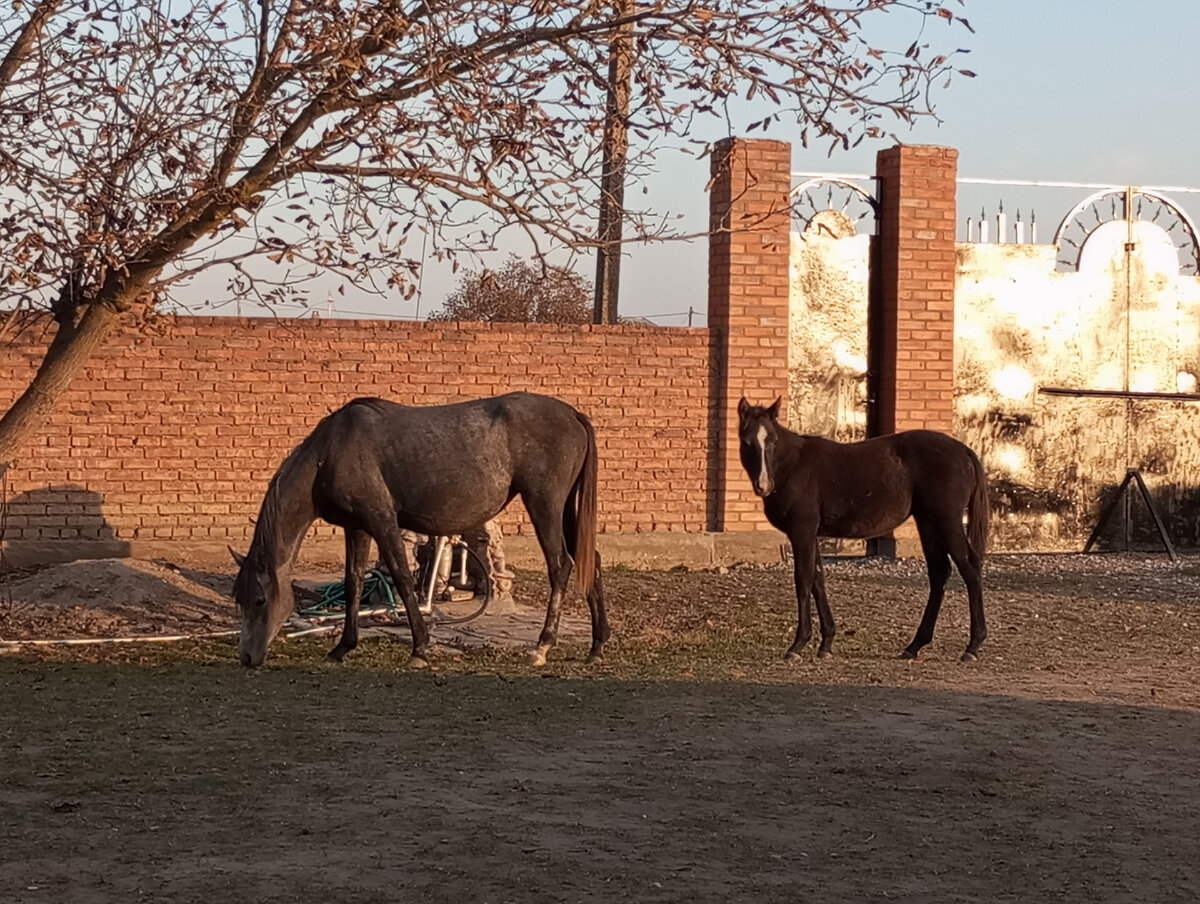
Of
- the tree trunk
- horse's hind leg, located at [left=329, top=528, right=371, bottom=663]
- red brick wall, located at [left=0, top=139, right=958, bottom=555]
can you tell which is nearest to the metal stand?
red brick wall, located at [left=0, top=139, right=958, bottom=555]

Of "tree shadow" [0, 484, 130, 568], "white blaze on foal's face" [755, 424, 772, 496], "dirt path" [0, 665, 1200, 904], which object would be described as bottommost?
"dirt path" [0, 665, 1200, 904]

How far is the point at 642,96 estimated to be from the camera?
10.1m

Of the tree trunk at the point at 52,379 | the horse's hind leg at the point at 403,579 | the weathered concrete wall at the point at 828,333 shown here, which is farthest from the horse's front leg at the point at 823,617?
the weathered concrete wall at the point at 828,333

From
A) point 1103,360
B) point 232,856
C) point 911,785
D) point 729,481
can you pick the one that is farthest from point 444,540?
point 1103,360

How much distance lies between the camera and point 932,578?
10.8 m

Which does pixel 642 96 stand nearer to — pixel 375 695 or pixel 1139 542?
pixel 375 695

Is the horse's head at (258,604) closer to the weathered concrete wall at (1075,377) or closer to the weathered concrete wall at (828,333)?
the weathered concrete wall at (828,333)

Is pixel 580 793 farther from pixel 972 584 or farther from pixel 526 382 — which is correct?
pixel 526 382

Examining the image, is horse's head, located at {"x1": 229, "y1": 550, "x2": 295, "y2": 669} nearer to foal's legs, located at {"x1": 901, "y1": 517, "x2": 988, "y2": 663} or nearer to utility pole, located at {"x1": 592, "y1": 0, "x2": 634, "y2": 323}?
utility pole, located at {"x1": 592, "y1": 0, "x2": 634, "y2": 323}

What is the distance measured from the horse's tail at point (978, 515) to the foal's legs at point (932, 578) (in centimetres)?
19

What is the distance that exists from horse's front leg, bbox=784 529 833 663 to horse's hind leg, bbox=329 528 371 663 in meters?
2.64

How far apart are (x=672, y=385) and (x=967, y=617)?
4593mm

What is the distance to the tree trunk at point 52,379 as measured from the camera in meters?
10.4

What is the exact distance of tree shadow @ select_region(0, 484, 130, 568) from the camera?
14.4 metres
